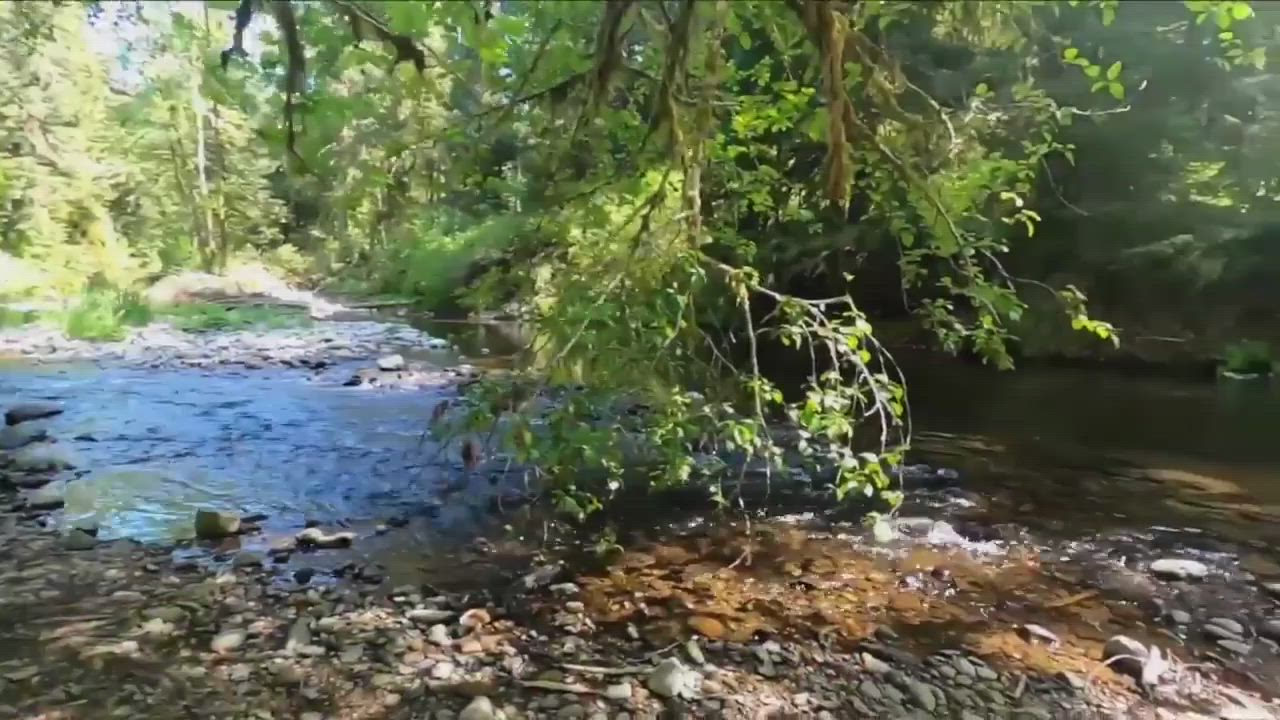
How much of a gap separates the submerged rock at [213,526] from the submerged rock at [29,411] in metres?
4.08

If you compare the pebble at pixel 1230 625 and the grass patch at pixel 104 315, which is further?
the grass patch at pixel 104 315

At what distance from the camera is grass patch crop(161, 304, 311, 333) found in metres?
16.8

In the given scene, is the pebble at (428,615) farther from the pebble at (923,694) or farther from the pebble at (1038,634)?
the pebble at (1038,634)

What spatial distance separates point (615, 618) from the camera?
14.3 feet

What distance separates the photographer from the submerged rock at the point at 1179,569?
494 centimetres

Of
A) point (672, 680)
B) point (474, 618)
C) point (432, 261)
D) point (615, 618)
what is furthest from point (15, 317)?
point (672, 680)

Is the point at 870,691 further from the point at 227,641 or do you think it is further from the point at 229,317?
the point at 229,317

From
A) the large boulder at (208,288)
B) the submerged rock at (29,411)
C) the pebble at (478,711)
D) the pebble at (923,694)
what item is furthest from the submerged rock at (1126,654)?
the large boulder at (208,288)

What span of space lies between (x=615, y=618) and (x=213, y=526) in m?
2.48

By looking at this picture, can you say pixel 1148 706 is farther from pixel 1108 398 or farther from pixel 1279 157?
pixel 1279 157

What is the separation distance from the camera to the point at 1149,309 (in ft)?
40.7

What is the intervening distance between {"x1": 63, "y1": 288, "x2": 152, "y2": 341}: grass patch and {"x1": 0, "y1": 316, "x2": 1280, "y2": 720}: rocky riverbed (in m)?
8.90

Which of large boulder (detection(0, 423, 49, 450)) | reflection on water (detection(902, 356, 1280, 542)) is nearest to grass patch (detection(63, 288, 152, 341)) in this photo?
large boulder (detection(0, 423, 49, 450))

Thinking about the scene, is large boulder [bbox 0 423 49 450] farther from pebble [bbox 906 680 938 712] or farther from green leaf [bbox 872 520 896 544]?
pebble [bbox 906 680 938 712]
